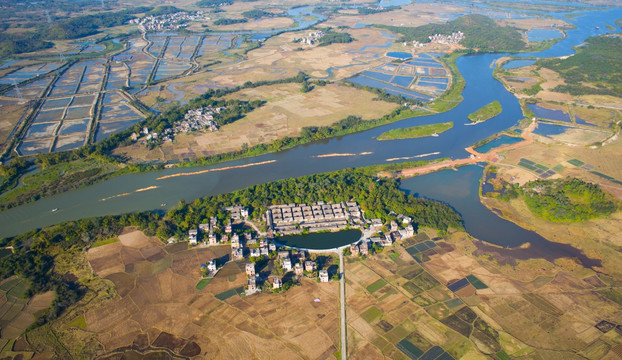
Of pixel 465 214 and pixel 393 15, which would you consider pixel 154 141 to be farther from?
pixel 393 15

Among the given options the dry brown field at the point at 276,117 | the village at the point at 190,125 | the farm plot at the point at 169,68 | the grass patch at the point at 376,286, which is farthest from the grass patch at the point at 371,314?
the farm plot at the point at 169,68

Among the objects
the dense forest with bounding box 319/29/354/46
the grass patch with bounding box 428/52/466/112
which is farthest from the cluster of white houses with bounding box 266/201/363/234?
the dense forest with bounding box 319/29/354/46

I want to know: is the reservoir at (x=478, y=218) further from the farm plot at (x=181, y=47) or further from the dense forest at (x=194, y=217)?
the farm plot at (x=181, y=47)

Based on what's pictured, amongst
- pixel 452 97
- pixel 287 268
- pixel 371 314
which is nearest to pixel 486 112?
pixel 452 97

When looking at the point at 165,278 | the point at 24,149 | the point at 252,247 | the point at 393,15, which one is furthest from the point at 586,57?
the point at 24,149

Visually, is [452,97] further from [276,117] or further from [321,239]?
[321,239]

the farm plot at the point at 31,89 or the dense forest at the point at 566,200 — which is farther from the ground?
the farm plot at the point at 31,89
